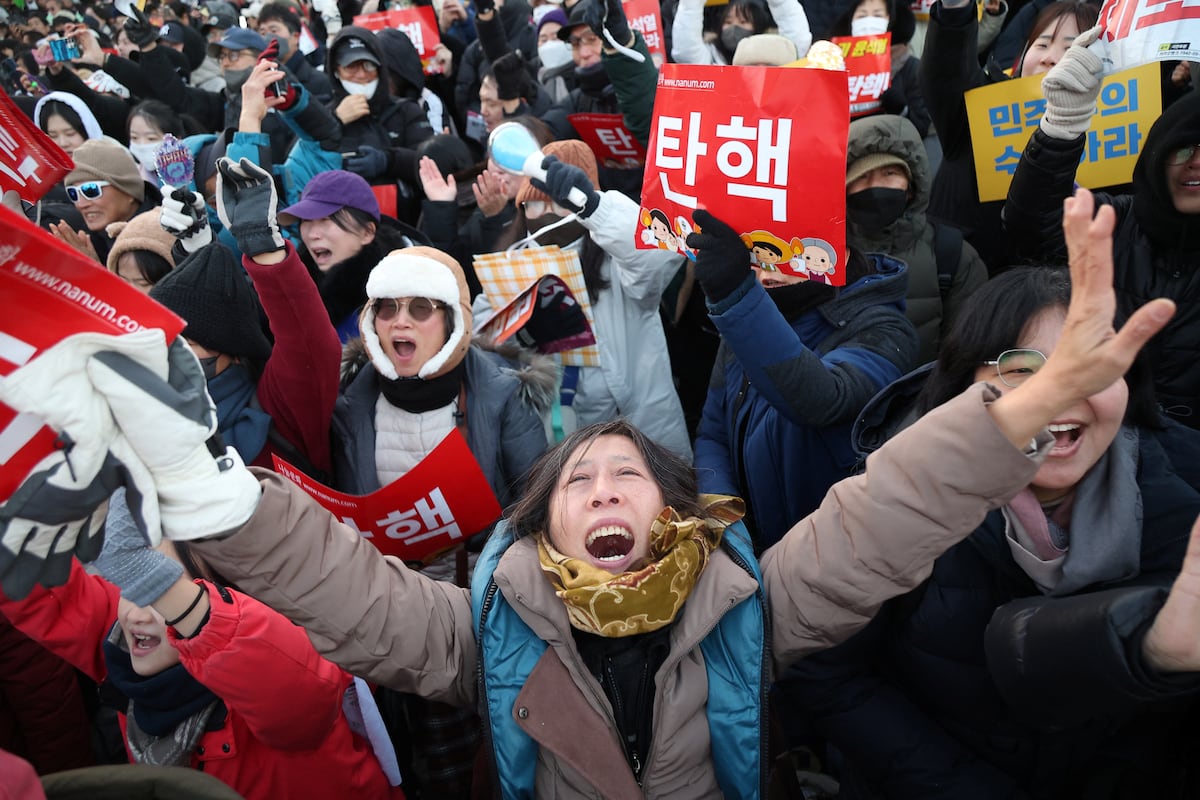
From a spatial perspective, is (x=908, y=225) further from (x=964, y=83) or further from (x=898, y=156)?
(x=964, y=83)

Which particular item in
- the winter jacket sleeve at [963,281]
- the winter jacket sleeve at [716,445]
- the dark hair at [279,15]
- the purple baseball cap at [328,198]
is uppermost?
the dark hair at [279,15]

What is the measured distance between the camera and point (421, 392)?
265 centimetres

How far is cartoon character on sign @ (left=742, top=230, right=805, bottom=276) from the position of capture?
2.17 meters

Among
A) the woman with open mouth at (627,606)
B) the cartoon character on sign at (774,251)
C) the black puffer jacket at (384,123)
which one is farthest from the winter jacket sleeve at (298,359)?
the black puffer jacket at (384,123)

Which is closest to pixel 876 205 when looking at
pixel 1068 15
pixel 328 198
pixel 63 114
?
pixel 1068 15

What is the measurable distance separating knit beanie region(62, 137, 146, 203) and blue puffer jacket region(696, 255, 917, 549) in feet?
11.6

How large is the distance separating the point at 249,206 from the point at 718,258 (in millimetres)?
1354

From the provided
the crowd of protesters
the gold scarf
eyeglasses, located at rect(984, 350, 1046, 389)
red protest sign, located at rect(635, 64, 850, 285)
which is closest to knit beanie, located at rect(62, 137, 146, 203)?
the crowd of protesters

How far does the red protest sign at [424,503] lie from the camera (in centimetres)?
236

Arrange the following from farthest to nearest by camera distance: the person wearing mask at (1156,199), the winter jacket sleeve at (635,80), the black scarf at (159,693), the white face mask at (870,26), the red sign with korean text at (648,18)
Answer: the red sign with korean text at (648,18), the white face mask at (870,26), the winter jacket sleeve at (635,80), the person wearing mask at (1156,199), the black scarf at (159,693)

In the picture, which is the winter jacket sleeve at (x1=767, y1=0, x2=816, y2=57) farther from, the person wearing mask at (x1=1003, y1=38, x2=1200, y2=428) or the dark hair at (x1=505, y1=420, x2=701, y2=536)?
the dark hair at (x1=505, y1=420, x2=701, y2=536)

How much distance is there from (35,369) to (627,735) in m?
1.30

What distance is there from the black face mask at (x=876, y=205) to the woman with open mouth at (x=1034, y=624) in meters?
1.20

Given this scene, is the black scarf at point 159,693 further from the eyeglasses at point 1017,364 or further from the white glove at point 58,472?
the eyeglasses at point 1017,364
